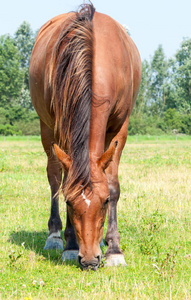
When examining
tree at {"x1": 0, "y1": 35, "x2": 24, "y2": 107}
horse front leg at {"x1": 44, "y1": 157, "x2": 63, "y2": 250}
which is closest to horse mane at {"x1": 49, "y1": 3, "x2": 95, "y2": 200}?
horse front leg at {"x1": 44, "y1": 157, "x2": 63, "y2": 250}

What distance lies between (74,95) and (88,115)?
24 cm

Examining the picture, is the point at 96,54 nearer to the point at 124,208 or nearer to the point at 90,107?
the point at 90,107

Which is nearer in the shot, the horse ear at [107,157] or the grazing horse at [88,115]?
the grazing horse at [88,115]

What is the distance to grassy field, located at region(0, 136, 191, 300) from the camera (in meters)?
3.49

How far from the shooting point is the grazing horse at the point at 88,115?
358 centimetres

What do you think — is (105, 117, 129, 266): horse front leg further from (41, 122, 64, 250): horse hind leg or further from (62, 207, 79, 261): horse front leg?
(41, 122, 64, 250): horse hind leg

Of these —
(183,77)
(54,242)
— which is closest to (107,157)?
(54,242)

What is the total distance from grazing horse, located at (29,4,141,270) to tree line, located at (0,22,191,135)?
43.7m

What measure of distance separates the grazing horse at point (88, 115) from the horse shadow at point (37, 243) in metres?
0.20

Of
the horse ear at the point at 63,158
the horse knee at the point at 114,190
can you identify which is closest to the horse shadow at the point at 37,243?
the horse knee at the point at 114,190

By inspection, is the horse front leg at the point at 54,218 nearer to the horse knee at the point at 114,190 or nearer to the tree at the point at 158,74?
the horse knee at the point at 114,190

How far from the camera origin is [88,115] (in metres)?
3.82

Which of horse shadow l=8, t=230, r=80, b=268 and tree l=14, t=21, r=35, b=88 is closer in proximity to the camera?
horse shadow l=8, t=230, r=80, b=268

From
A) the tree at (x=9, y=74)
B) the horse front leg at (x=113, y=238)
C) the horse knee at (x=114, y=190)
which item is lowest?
the horse front leg at (x=113, y=238)
